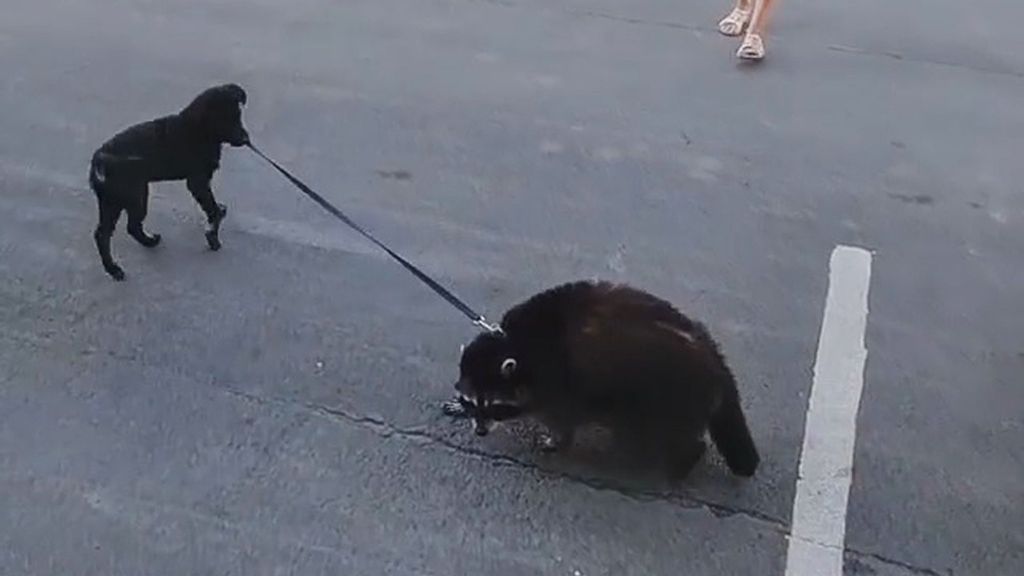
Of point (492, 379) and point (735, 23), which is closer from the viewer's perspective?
point (492, 379)

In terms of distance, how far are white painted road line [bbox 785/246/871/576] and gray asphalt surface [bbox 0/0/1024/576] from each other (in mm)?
57

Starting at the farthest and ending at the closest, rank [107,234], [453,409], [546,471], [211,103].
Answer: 1. [107,234]
2. [211,103]
3. [453,409]
4. [546,471]

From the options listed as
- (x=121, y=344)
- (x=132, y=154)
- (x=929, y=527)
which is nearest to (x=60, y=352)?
(x=121, y=344)

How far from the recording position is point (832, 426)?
14.6 ft

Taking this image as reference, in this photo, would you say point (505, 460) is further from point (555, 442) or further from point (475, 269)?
point (475, 269)

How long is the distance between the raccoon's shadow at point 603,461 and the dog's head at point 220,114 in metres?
1.54

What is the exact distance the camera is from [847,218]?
5.98m

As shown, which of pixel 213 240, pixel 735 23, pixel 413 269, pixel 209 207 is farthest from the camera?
pixel 735 23

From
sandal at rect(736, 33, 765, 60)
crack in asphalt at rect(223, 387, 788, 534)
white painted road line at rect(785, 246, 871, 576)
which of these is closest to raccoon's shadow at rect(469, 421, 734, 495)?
crack in asphalt at rect(223, 387, 788, 534)

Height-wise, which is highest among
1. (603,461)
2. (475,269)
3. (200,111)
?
(200,111)

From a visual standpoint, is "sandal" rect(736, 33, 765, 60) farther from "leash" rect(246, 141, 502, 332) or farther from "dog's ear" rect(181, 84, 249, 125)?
"dog's ear" rect(181, 84, 249, 125)

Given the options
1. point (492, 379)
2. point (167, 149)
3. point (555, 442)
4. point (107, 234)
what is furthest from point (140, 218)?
point (555, 442)

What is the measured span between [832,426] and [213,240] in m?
2.60

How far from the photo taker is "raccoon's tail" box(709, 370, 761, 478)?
4031mm
